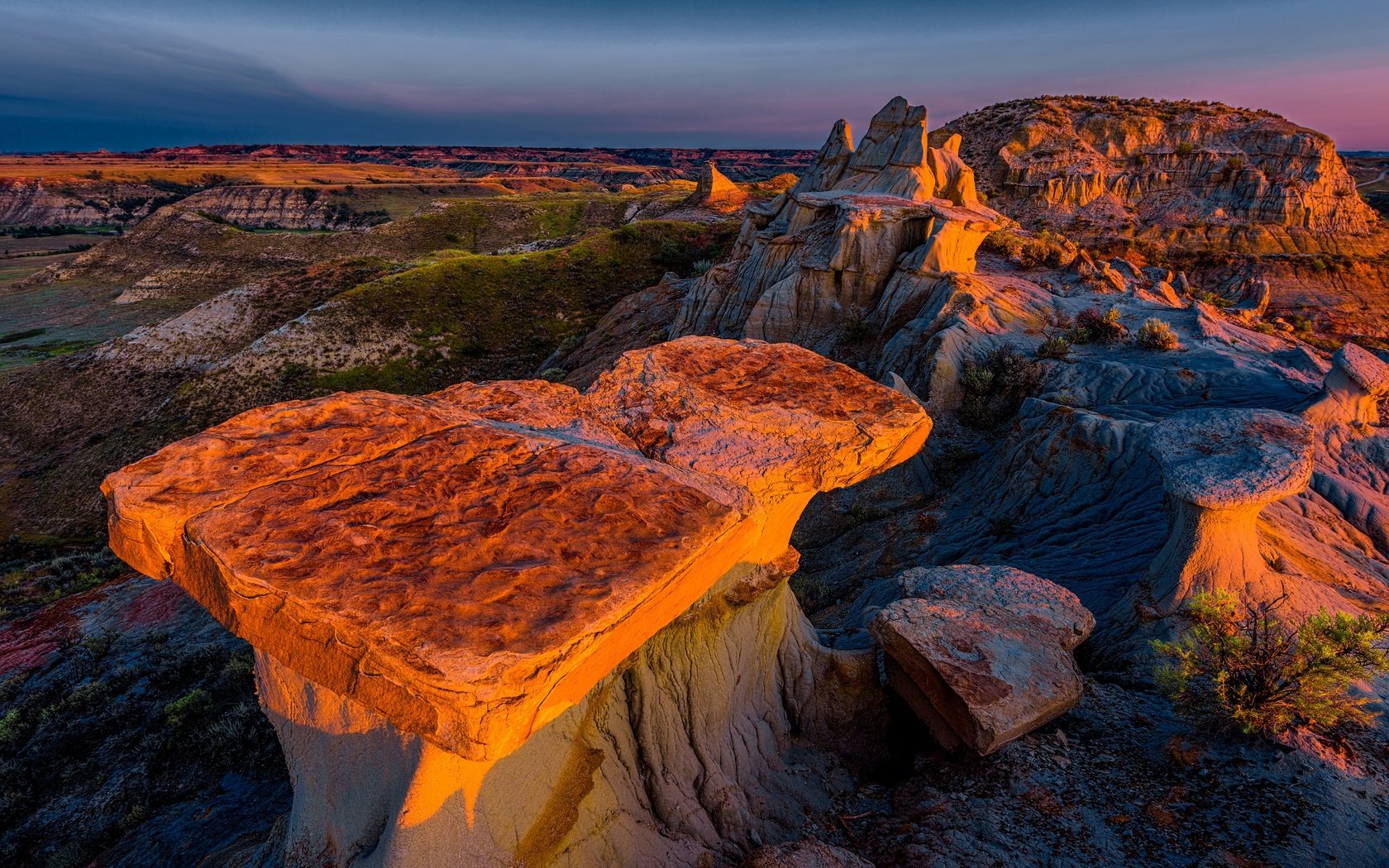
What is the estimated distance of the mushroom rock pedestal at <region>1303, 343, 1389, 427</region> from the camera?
40.6ft

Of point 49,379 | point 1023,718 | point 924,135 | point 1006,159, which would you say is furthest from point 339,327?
point 1006,159

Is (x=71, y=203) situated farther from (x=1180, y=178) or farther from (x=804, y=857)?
(x=1180, y=178)

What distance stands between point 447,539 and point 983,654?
648 cm

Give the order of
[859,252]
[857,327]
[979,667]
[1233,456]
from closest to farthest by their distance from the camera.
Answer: [979,667]
[1233,456]
[857,327]
[859,252]

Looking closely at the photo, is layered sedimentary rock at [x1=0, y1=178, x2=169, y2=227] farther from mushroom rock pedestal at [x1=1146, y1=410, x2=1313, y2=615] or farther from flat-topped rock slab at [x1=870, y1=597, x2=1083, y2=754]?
mushroom rock pedestal at [x1=1146, y1=410, x2=1313, y2=615]

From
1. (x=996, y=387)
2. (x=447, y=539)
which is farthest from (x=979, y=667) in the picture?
(x=996, y=387)

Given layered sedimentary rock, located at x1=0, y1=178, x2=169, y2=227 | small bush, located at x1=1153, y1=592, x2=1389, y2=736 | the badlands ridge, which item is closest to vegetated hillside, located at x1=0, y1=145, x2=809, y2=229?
Result: layered sedimentary rock, located at x1=0, y1=178, x2=169, y2=227

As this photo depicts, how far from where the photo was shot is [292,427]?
16.6 ft

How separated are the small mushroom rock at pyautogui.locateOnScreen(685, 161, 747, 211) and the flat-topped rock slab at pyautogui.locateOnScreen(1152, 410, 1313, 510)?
55.8m

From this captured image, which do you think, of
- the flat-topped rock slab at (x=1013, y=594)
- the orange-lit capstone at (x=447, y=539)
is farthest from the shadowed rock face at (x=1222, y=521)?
the orange-lit capstone at (x=447, y=539)

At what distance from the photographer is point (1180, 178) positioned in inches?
1908

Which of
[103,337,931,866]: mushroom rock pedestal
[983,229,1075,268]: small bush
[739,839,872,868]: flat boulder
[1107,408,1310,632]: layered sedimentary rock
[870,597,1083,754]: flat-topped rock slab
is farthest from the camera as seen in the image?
[983,229,1075,268]: small bush

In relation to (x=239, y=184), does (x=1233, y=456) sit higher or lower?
lower

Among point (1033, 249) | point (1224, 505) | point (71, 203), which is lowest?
point (1224, 505)
